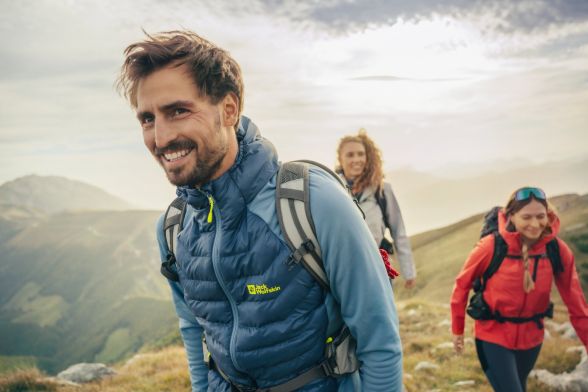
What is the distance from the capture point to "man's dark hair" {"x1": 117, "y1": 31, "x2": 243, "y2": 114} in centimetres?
237

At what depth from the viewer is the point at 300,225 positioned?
2.30 metres

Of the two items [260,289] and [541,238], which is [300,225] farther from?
[541,238]

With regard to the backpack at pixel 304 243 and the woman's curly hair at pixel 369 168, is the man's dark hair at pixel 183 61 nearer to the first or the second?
the backpack at pixel 304 243

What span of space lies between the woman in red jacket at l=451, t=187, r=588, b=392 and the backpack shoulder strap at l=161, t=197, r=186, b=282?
3.98m

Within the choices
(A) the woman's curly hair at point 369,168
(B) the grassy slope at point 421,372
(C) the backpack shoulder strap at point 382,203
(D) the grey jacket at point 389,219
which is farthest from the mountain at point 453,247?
(A) the woman's curly hair at point 369,168

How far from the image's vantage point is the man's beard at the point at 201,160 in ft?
7.76

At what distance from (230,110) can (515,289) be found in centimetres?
447

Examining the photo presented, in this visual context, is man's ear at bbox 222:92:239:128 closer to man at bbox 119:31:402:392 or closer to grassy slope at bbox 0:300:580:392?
man at bbox 119:31:402:392

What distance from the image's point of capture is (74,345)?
176m

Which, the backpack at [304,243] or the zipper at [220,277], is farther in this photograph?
the zipper at [220,277]

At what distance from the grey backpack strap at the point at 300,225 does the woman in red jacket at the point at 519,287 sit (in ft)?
12.6

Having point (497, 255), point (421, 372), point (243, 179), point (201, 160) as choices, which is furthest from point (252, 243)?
point (421, 372)

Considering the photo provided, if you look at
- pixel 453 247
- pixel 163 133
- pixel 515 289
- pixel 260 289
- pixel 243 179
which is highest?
pixel 163 133

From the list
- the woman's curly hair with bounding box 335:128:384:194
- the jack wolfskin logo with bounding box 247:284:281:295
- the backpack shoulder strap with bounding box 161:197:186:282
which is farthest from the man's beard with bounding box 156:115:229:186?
the woman's curly hair with bounding box 335:128:384:194
